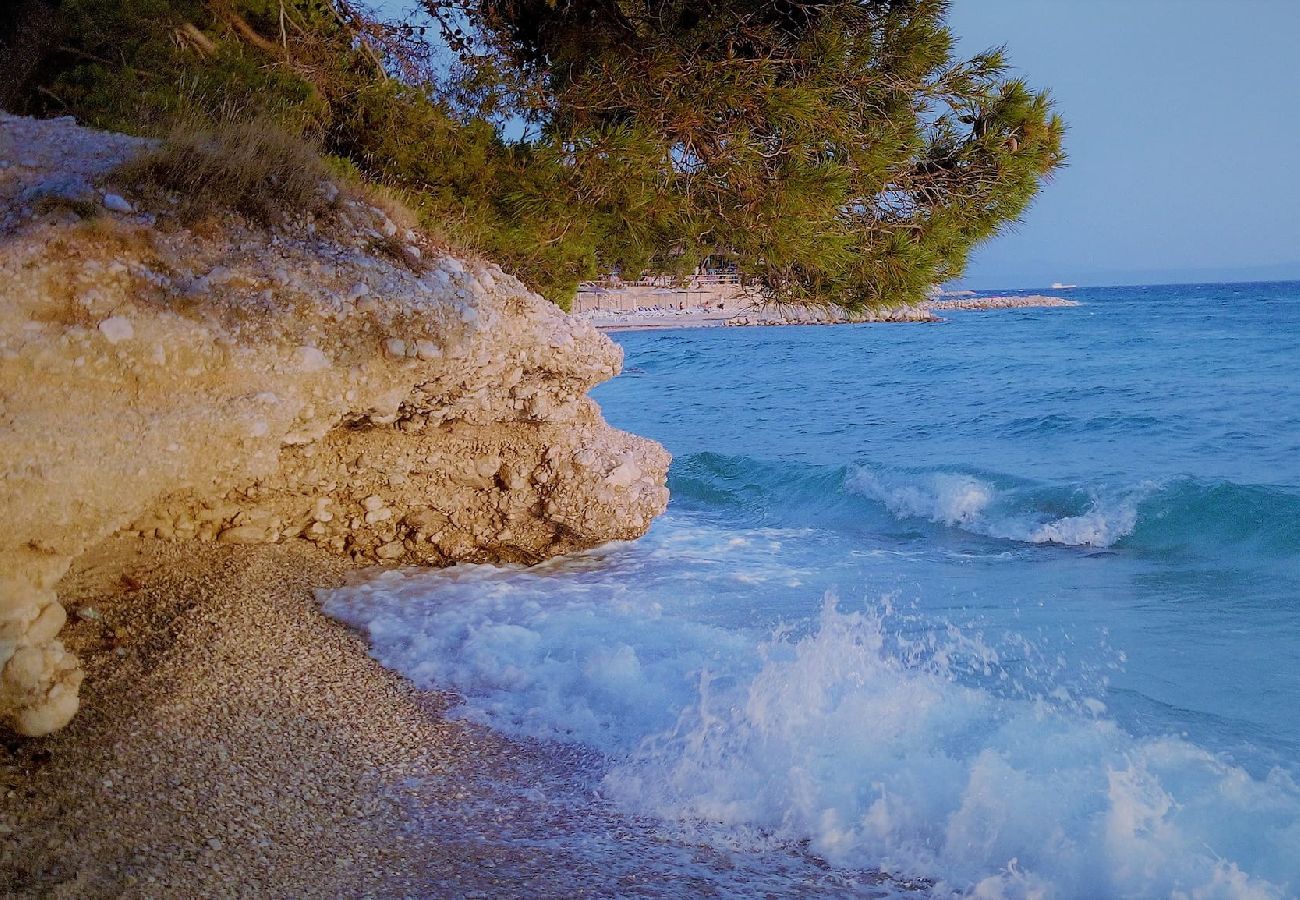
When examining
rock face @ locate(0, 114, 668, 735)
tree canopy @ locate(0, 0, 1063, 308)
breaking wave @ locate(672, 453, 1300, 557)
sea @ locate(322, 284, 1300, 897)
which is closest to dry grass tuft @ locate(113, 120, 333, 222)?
rock face @ locate(0, 114, 668, 735)

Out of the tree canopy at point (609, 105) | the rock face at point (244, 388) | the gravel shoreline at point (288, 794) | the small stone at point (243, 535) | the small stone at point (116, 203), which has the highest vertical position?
the tree canopy at point (609, 105)

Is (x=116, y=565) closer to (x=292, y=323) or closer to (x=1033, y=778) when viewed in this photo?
(x=292, y=323)

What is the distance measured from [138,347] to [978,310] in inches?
3417

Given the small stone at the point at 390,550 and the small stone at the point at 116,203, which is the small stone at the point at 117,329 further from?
the small stone at the point at 390,550

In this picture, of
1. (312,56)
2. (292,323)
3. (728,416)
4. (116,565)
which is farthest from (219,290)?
(728,416)

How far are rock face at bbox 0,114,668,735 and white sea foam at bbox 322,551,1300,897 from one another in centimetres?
87

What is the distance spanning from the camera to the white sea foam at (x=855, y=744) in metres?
4.24

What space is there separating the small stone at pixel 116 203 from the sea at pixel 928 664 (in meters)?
2.73

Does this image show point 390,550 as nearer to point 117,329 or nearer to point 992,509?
point 117,329

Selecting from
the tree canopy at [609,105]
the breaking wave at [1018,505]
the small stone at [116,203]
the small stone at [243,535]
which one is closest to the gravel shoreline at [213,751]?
the small stone at [243,535]

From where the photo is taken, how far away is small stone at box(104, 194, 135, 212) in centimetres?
523

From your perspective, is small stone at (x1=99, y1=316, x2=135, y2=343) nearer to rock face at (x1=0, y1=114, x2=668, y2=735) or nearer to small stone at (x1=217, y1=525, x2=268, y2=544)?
rock face at (x1=0, y1=114, x2=668, y2=735)

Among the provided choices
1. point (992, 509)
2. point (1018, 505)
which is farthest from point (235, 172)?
point (1018, 505)

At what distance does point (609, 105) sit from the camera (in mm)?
7336
